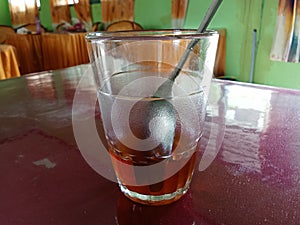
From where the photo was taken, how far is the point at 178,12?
3057mm

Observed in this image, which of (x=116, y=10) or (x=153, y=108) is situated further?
(x=116, y=10)

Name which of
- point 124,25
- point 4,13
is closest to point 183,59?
point 124,25

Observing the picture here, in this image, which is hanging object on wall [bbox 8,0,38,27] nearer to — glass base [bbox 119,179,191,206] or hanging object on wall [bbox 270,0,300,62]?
hanging object on wall [bbox 270,0,300,62]

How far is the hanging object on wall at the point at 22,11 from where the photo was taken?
5.04 metres

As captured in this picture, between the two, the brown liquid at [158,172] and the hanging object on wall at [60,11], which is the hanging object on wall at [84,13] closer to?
the hanging object on wall at [60,11]

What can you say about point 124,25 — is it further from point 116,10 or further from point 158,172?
point 158,172

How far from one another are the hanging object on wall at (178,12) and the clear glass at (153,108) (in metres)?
2.80

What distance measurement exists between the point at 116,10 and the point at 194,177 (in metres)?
3.83

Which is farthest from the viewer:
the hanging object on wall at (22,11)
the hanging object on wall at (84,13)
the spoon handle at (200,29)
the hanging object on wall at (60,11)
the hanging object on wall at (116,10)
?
the hanging object on wall at (22,11)

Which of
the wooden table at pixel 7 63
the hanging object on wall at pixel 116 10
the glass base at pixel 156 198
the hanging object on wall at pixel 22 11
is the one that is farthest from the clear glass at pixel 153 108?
the hanging object on wall at pixel 22 11

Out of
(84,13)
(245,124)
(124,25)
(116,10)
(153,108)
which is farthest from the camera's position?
(84,13)

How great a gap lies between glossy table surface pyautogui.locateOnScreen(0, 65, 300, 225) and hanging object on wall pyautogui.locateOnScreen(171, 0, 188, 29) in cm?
258

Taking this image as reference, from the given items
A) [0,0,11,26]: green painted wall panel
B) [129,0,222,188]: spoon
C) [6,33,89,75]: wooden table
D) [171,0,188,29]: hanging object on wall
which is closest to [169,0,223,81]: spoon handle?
[129,0,222,188]: spoon

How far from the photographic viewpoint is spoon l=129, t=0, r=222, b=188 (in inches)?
11.3
